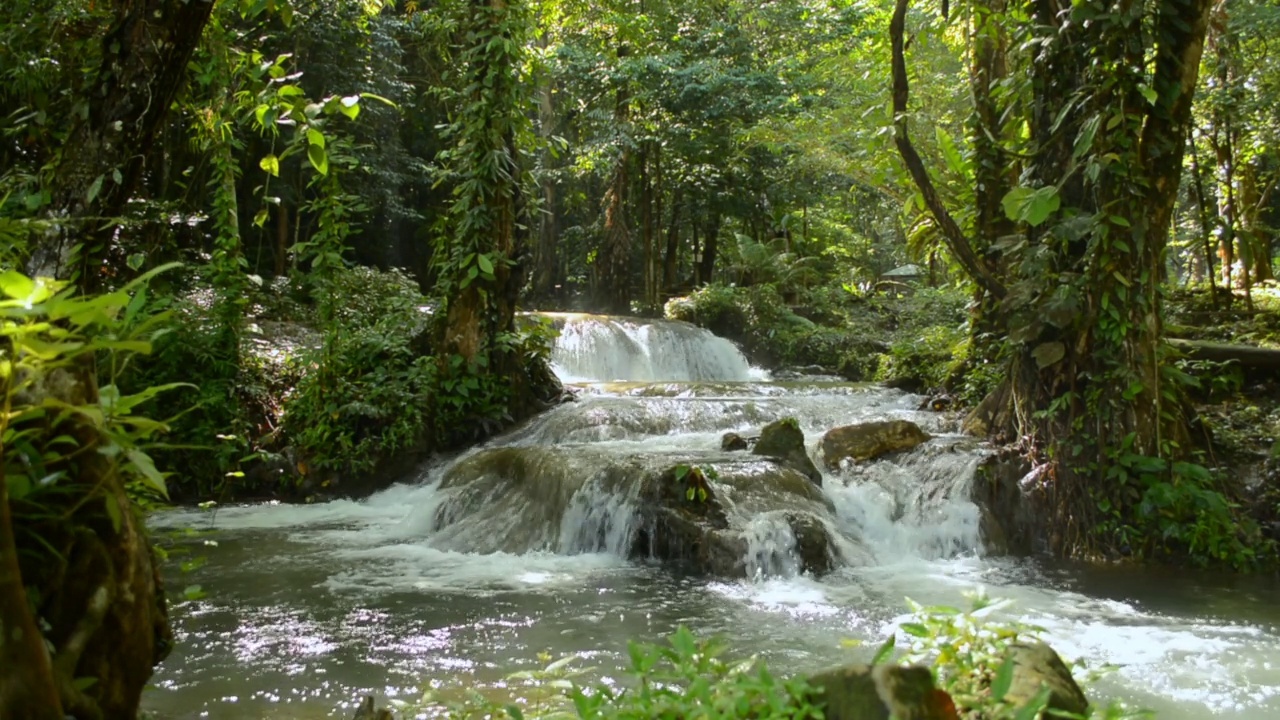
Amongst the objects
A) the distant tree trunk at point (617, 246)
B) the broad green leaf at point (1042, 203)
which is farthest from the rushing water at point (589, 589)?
the distant tree trunk at point (617, 246)

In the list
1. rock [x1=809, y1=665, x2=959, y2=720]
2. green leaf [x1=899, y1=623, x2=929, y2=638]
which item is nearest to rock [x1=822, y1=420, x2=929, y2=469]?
green leaf [x1=899, y1=623, x2=929, y2=638]

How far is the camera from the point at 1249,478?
7.04 m

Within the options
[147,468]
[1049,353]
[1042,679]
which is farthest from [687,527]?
[147,468]

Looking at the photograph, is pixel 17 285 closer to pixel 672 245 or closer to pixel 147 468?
pixel 147 468

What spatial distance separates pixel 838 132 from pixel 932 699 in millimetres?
15599

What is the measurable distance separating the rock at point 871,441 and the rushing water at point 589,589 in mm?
182

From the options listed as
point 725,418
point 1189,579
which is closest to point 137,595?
point 1189,579

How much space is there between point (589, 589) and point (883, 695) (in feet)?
13.4

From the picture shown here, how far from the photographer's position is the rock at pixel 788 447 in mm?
7923

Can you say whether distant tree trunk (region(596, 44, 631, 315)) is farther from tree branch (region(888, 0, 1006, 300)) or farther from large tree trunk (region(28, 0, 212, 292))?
large tree trunk (region(28, 0, 212, 292))

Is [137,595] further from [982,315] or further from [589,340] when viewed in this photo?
[589,340]

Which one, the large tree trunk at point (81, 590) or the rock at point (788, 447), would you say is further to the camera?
the rock at point (788, 447)

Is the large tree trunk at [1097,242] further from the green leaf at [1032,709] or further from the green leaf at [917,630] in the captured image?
the green leaf at [1032,709]

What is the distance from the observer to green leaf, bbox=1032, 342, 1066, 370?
679 centimetres
